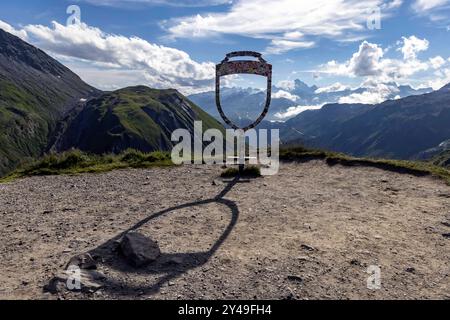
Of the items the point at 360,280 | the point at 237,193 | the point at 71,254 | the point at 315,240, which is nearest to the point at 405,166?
the point at 237,193

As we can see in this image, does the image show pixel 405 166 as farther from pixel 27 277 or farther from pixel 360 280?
pixel 27 277

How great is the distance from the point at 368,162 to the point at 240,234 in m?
12.0

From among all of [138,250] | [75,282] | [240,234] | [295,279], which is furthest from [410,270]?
[75,282]

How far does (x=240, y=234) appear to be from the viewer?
11.7 metres

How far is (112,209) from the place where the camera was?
14.1 meters

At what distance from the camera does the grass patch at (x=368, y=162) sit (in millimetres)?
18500

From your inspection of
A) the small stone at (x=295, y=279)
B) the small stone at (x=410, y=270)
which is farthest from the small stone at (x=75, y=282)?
the small stone at (x=410, y=270)

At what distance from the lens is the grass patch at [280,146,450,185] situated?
1850 centimetres

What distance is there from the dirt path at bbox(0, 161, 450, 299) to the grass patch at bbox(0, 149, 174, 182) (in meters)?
2.03

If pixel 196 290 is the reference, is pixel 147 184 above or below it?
above

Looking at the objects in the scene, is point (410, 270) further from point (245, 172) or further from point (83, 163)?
point (83, 163)

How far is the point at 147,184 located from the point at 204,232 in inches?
276

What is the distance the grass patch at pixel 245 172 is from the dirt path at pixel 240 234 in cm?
82

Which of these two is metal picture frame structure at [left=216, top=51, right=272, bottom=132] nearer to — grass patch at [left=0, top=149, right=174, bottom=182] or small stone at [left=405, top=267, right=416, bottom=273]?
grass patch at [left=0, top=149, right=174, bottom=182]
